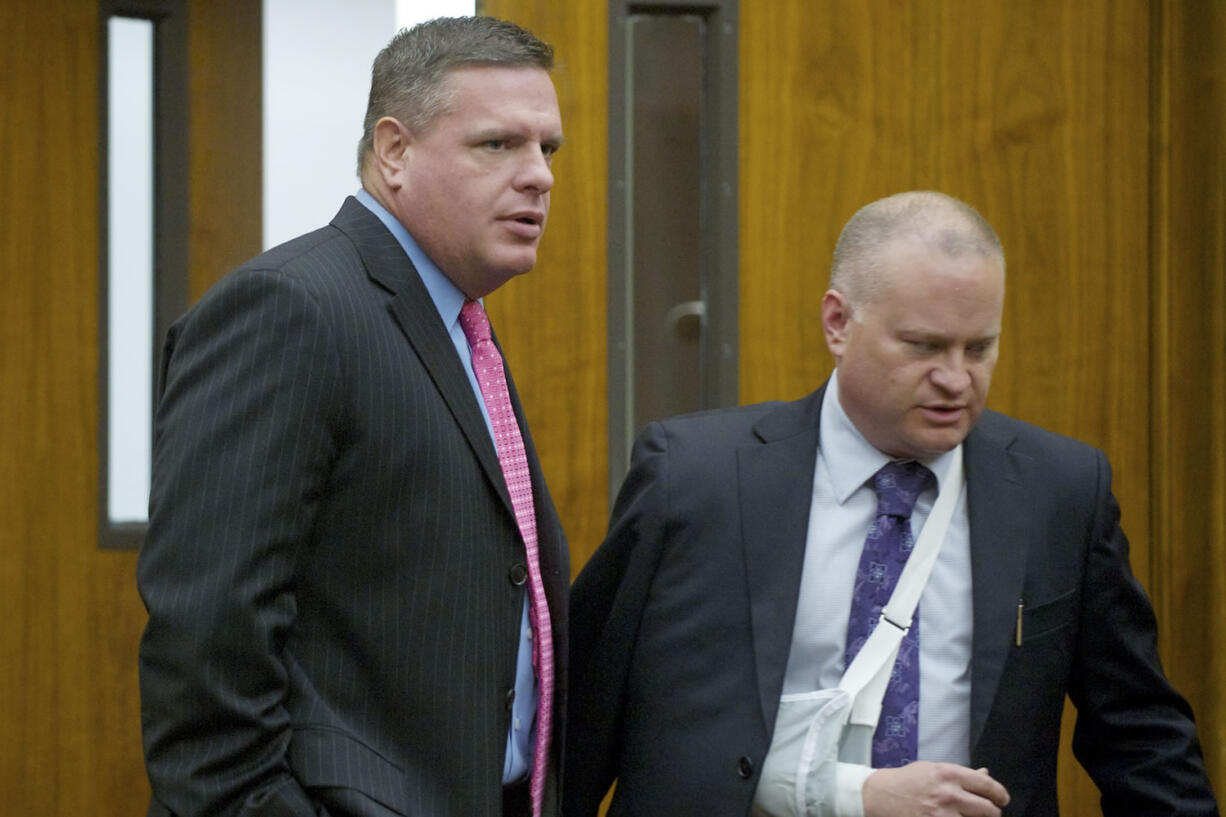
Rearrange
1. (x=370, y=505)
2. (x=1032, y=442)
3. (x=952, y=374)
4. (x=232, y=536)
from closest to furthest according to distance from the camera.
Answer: (x=232, y=536), (x=370, y=505), (x=952, y=374), (x=1032, y=442)

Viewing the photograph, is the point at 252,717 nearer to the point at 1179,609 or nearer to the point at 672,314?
the point at 672,314

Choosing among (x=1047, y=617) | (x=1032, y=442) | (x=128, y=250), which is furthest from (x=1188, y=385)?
(x=128, y=250)

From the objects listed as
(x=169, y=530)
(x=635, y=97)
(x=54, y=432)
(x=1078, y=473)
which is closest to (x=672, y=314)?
(x=635, y=97)

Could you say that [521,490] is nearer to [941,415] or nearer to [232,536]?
[232,536]

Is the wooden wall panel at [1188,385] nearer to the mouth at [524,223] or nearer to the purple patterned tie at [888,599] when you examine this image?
the purple patterned tie at [888,599]

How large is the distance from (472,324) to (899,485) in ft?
2.03

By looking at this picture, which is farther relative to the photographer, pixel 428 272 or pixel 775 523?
pixel 775 523

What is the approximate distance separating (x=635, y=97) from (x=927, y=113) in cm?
58

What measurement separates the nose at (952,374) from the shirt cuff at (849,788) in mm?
498

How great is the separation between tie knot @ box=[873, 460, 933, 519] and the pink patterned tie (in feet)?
1.56

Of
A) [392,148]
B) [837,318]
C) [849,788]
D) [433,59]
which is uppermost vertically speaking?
[433,59]

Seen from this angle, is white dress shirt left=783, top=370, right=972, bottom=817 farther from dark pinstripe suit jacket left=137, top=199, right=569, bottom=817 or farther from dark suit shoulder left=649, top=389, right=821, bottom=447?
dark pinstripe suit jacket left=137, top=199, right=569, bottom=817

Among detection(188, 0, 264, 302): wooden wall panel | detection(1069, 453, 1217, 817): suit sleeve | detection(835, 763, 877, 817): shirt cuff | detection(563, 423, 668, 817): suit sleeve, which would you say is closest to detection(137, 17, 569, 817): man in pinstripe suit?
detection(563, 423, 668, 817): suit sleeve

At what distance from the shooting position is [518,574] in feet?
6.08
